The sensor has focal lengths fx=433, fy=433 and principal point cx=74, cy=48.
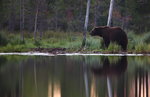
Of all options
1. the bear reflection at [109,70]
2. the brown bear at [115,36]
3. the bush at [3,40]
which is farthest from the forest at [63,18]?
the bear reflection at [109,70]

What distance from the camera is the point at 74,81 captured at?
1306 centimetres

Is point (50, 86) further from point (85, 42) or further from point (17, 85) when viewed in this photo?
point (85, 42)

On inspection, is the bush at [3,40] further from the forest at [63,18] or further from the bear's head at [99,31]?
the bear's head at [99,31]

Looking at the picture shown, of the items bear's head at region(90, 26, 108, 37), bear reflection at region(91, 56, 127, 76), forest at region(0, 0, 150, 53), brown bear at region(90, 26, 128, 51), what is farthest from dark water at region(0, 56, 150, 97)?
forest at region(0, 0, 150, 53)

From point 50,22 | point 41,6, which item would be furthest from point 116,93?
point 50,22

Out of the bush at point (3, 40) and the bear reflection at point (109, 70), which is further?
the bush at point (3, 40)

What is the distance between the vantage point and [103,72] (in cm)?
1560

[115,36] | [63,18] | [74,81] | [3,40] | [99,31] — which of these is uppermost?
[63,18]

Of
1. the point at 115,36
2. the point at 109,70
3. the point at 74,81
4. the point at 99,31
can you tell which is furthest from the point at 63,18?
the point at 74,81

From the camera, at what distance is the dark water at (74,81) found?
10.9 meters

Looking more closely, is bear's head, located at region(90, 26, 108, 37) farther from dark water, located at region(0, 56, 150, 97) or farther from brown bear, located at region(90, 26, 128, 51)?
dark water, located at region(0, 56, 150, 97)

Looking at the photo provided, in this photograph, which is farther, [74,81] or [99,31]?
[99,31]

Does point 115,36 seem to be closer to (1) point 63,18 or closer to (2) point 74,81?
(2) point 74,81

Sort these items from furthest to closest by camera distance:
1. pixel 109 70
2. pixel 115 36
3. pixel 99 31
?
1. pixel 99 31
2. pixel 115 36
3. pixel 109 70
